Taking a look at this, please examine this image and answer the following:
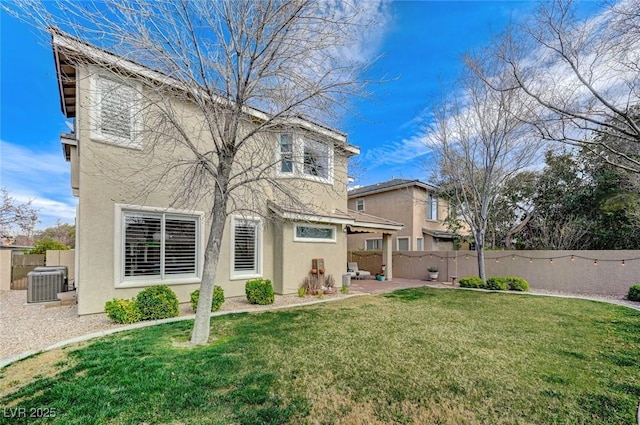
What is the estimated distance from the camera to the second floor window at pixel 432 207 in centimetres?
2297

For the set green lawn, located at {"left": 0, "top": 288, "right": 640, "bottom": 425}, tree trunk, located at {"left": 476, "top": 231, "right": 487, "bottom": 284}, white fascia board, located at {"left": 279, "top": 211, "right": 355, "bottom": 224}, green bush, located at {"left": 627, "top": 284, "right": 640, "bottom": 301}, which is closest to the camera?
green lawn, located at {"left": 0, "top": 288, "right": 640, "bottom": 425}

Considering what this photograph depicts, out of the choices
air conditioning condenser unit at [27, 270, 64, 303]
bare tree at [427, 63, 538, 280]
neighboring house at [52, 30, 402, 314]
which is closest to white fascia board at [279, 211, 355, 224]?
neighboring house at [52, 30, 402, 314]

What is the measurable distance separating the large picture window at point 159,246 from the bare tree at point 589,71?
403 inches

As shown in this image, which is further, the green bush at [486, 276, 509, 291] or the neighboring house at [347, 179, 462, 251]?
the neighboring house at [347, 179, 462, 251]

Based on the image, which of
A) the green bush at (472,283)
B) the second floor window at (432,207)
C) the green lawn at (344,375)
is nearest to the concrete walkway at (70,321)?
the green lawn at (344,375)

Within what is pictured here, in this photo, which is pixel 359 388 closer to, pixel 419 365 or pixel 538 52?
pixel 419 365

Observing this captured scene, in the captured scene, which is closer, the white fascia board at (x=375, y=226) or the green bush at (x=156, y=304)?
the green bush at (x=156, y=304)

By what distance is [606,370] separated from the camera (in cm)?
500

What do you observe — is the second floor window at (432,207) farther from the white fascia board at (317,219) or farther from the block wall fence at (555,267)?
the white fascia board at (317,219)

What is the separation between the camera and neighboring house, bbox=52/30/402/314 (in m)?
7.56

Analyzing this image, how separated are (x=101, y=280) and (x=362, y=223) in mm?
10748

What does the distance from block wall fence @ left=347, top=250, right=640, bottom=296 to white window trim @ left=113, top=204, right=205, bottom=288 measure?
14254 mm

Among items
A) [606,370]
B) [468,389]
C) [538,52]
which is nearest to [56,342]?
[468,389]

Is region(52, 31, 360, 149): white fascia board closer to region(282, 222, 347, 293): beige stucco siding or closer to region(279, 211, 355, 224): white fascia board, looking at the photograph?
region(279, 211, 355, 224): white fascia board
